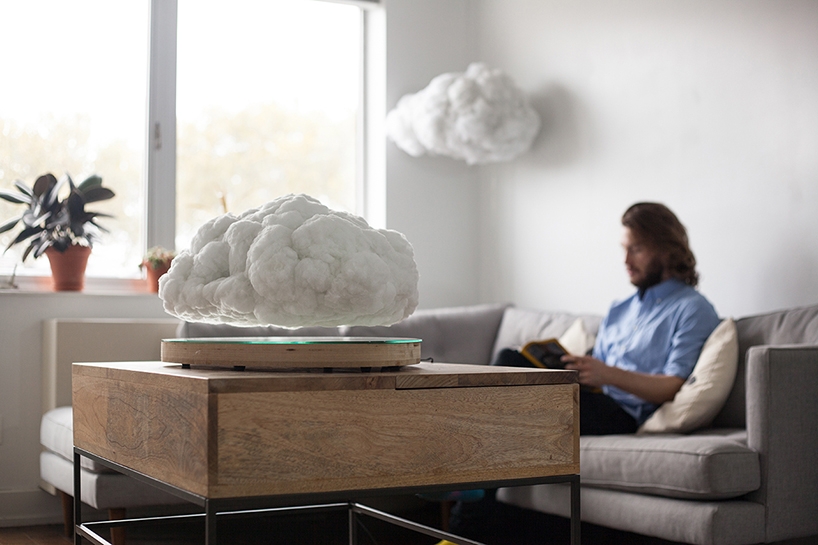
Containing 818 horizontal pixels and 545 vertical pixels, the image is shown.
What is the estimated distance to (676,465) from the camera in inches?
83.4

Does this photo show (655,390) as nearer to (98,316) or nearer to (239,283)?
(239,283)

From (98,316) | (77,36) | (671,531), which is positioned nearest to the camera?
(671,531)

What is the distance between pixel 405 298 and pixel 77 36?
3053 mm

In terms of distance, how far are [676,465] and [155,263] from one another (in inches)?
88.5

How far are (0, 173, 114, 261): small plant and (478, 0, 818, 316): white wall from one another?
182 centimetres

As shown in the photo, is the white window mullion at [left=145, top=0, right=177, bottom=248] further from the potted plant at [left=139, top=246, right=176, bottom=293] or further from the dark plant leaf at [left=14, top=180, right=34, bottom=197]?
the dark plant leaf at [left=14, top=180, right=34, bottom=197]

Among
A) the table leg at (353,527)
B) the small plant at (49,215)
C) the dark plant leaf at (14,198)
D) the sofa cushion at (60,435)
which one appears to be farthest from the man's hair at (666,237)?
the dark plant leaf at (14,198)

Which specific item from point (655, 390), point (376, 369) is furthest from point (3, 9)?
point (376, 369)

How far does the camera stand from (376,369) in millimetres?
1206

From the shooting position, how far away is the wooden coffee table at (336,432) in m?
1.05

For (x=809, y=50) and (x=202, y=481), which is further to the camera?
(x=809, y=50)

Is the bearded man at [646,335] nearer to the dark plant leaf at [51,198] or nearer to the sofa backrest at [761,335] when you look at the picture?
the sofa backrest at [761,335]

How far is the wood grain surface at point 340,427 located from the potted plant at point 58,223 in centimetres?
228

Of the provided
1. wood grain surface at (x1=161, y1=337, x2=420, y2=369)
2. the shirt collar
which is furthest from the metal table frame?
the shirt collar
